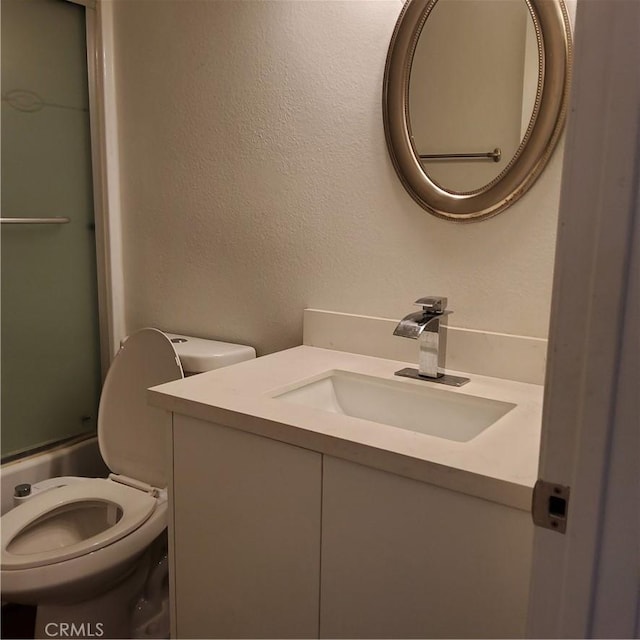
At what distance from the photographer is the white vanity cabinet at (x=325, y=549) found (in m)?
0.82

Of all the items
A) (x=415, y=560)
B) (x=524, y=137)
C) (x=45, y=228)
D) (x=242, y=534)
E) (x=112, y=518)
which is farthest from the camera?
(x=45, y=228)

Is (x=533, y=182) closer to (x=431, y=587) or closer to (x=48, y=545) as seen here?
(x=431, y=587)

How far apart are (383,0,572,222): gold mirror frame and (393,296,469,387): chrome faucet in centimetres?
21

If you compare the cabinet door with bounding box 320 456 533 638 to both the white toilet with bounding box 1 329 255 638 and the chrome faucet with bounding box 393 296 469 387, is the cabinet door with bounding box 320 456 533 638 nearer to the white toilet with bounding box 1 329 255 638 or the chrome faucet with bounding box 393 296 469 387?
the chrome faucet with bounding box 393 296 469 387

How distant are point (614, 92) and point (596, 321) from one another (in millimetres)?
192

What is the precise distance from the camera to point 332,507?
95 cm

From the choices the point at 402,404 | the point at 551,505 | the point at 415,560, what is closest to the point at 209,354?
the point at 402,404

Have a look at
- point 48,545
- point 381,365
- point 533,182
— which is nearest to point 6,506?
point 48,545

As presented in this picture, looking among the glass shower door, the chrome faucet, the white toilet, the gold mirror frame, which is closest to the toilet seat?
the white toilet

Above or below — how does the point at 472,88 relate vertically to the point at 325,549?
above

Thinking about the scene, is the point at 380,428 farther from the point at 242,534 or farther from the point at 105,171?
the point at 105,171

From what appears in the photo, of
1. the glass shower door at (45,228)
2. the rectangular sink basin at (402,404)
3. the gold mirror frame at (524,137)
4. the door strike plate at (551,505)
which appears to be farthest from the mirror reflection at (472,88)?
the glass shower door at (45,228)

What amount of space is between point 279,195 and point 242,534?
87cm

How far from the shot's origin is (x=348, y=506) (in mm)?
932
